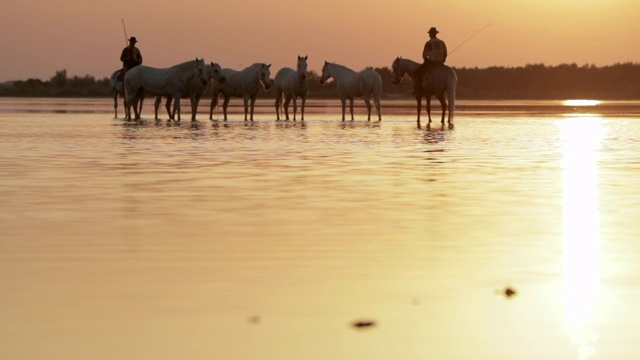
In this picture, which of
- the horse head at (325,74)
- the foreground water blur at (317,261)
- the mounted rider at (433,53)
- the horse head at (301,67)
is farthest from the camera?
the horse head at (325,74)

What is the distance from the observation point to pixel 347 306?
20.0ft

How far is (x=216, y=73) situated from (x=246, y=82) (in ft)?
4.75

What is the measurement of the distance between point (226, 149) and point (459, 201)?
918 cm

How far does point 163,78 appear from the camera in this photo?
3728 cm

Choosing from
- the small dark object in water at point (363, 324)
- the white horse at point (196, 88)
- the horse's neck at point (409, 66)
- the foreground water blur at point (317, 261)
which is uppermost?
the horse's neck at point (409, 66)

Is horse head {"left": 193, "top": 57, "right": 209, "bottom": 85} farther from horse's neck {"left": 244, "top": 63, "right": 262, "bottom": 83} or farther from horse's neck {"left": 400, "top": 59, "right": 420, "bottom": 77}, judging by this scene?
horse's neck {"left": 400, "top": 59, "right": 420, "bottom": 77}

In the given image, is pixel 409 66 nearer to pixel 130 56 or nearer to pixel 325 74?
pixel 325 74

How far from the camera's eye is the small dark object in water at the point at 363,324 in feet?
18.4

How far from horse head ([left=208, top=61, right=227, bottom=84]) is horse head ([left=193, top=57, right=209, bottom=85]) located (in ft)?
5.49

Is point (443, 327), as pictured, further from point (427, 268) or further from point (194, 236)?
point (194, 236)

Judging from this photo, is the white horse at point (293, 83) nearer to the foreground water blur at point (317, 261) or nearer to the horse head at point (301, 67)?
the horse head at point (301, 67)

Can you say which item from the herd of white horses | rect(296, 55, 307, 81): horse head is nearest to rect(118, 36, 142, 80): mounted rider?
the herd of white horses

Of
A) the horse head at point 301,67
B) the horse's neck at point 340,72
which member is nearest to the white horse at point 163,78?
the horse head at point 301,67

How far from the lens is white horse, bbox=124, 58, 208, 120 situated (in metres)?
37.2
